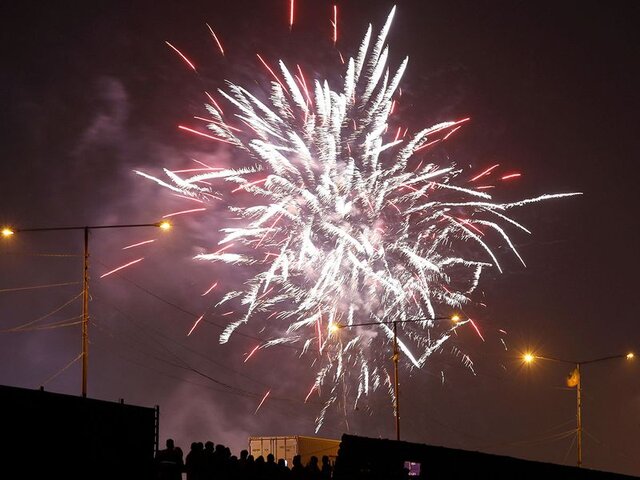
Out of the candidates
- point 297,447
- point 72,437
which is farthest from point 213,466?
point 297,447

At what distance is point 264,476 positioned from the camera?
18.0m

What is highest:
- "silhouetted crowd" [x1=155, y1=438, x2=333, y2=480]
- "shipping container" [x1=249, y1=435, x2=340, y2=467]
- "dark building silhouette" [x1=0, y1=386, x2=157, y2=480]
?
"dark building silhouette" [x1=0, y1=386, x2=157, y2=480]

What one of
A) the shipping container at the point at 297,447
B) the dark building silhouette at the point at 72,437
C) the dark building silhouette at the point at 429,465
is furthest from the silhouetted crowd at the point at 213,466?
the shipping container at the point at 297,447

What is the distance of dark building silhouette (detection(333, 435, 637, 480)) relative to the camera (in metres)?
17.0

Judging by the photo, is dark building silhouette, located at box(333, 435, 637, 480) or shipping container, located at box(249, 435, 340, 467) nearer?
dark building silhouette, located at box(333, 435, 637, 480)

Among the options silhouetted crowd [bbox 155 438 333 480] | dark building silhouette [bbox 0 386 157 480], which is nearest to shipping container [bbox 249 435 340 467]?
silhouetted crowd [bbox 155 438 333 480]

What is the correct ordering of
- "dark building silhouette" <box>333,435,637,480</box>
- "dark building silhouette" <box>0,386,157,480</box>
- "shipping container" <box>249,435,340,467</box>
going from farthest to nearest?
1. "shipping container" <box>249,435,340,467</box>
2. "dark building silhouette" <box>333,435,637,480</box>
3. "dark building silhouette" <box>0,386,157,480</box>

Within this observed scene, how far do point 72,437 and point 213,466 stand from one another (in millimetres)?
3893

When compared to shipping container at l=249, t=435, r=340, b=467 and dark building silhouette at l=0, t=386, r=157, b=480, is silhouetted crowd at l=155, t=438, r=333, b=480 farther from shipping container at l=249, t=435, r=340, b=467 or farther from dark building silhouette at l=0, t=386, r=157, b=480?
shipping container at l=249, t=435, r=340, b=467

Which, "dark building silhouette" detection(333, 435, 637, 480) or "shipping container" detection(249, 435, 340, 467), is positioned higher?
"dark building silhouette" detection(333, 435, 637, 480)

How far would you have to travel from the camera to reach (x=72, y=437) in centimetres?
1427

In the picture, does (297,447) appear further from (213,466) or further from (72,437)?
(72,437)

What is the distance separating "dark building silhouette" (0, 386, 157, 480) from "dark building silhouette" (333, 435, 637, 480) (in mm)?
4391

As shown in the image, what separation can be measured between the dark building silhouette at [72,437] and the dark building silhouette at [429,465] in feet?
14.4
